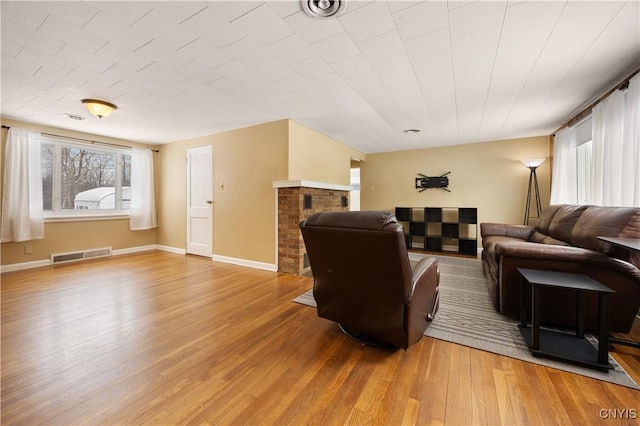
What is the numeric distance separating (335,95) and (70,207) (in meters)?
5.16

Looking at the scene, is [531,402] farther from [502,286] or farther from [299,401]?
[299,401]

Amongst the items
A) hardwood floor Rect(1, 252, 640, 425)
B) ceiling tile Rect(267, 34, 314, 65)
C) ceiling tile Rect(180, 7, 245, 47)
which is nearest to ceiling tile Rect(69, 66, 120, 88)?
ceiling tile Rect(180, 7, 245, 47)

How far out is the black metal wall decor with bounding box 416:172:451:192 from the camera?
563 centimetres

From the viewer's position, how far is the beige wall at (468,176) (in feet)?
16.3

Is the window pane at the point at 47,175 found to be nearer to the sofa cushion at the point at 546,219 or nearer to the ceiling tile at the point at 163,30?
the ceiling tile at the point at 163,30

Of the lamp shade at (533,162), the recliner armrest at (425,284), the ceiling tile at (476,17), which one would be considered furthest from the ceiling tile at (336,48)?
the lamp shade at (533,162)

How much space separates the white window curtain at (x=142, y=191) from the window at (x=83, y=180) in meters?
0.16

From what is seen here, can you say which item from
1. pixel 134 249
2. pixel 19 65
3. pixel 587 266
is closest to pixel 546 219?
pixel 587 266

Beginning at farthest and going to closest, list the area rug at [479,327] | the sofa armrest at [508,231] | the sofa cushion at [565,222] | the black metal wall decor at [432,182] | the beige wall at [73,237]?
the black metal wall decor at [432,182]
the beige wall at [73,237]
the sofa armrest at [508,231]
the sofa cushion at [565,222]
the area rug at [479,327]

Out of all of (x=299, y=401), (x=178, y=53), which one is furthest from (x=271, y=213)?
(x=299, y=401)

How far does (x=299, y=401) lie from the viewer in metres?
1.33

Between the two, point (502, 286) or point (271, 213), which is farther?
point (271, 213)

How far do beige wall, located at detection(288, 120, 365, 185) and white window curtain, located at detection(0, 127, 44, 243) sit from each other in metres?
4.14

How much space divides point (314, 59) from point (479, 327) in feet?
9.07
